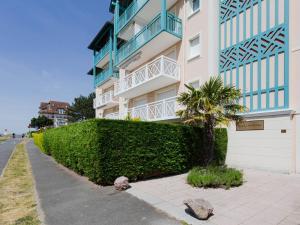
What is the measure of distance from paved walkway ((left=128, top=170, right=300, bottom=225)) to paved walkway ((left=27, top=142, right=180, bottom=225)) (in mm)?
481

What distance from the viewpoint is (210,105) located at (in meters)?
8.32

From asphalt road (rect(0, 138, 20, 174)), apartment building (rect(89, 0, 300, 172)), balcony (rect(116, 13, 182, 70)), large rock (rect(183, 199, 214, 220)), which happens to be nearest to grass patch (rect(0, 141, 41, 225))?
large rock (rect(183, 199, 214, 220))

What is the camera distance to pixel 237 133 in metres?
11.8

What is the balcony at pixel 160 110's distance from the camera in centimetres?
1434

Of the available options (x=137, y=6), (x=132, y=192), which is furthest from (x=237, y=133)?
(x=137, y=6)

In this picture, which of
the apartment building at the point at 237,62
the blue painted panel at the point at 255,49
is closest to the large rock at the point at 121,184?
the apartment building at the point at 237,62

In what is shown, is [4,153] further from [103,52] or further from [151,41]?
[151,41]

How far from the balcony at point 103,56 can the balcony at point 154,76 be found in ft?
27.3

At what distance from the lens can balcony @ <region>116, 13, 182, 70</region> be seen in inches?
593

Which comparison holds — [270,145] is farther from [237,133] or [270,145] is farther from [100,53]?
[100,53]

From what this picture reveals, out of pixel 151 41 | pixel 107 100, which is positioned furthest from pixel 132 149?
pixel 107 100

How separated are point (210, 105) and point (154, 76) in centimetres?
724

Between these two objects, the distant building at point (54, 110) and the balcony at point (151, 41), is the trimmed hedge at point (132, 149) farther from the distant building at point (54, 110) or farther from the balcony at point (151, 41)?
the distant building at point (54, 110)

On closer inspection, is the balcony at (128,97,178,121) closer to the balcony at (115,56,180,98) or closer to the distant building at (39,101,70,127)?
the balcony at (115,56,180,98)
